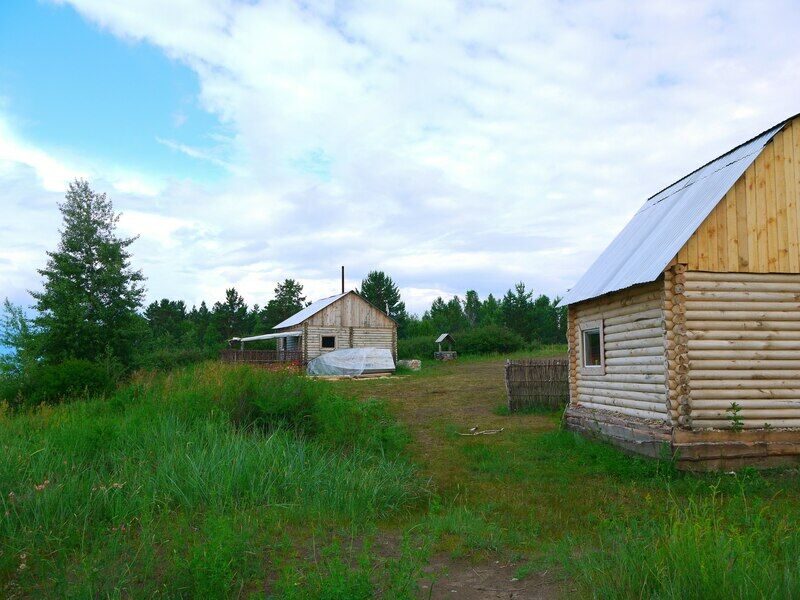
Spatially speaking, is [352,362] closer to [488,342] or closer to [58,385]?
→ [488,342]

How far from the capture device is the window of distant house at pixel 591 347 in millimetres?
13141

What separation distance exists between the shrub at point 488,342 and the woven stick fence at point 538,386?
31427mm

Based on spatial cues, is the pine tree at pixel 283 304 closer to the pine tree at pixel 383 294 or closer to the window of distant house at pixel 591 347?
the pine tree at pixel 383 294

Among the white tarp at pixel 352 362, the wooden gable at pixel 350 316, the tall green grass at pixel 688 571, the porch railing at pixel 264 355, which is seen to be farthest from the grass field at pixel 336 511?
the wooden gable at pixel 350 316

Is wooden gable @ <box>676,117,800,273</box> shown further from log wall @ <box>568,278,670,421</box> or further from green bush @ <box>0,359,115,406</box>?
green bush @ <box>0,359,115,406</box>

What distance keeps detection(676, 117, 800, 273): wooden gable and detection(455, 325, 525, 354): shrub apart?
37595 millimetres

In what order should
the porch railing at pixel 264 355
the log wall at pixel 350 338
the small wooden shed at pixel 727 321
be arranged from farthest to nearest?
1. the log wall at pixel 350 338
2. the porch railing at pixel 264 355
3. the small wooden shed at pixel 727 321

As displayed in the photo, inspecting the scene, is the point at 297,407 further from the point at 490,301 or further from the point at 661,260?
the point at 490,301


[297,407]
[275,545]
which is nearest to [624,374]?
[297,407]

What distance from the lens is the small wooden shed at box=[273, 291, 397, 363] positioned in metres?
36.8

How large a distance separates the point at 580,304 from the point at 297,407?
6.94 metres

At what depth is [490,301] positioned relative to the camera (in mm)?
90000

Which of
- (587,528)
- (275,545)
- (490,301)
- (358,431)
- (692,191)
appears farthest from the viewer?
(490,301)

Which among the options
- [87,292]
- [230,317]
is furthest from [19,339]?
[230,317]
